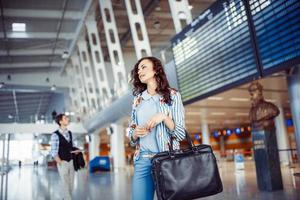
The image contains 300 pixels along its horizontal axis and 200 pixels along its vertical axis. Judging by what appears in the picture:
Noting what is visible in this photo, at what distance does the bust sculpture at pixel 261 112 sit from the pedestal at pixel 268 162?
0.48ft

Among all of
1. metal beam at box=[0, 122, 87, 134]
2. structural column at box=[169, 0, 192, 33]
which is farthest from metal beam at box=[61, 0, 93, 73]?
structural column at box=[169, 0, 192, 33]

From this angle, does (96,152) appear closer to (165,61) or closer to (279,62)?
(165,61)

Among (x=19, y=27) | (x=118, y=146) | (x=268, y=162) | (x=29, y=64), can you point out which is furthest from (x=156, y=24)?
(x=268, y=162)

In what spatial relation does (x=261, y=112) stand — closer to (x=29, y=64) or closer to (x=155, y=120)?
(x=155, y=120)

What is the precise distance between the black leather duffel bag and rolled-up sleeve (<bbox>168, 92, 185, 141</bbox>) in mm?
109

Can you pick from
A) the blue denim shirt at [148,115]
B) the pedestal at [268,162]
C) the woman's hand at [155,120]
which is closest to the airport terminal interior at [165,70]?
the pedestal at [268,162]

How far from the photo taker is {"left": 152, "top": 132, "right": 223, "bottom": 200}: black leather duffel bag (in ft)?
5.57

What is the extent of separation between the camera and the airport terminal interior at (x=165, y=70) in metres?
5.76

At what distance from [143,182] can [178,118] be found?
1.44 feet

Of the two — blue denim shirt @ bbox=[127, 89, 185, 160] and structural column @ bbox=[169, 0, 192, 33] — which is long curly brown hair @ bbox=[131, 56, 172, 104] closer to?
blue denim shirt @ bbox=[127, 89, 185, 160]

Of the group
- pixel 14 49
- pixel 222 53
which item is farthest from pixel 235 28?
pixel 14 49

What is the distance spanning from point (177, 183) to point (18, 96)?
37.3m

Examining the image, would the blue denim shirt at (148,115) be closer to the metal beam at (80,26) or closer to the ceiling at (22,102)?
the metal beam at (80,26)

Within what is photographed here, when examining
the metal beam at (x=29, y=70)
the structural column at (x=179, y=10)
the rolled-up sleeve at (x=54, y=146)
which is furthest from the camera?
the metal beam at (x=29, y=70)
